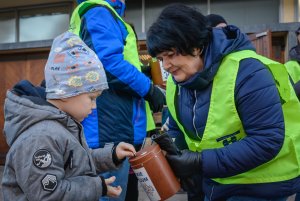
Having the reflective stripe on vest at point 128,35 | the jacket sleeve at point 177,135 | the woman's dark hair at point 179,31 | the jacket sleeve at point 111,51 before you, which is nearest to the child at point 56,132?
the woman's dark hair at point 179,31

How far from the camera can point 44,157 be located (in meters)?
1.67

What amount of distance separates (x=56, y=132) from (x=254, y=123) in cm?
85

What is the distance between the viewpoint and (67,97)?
188cm

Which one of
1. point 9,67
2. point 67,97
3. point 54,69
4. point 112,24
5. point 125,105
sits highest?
point 112,24

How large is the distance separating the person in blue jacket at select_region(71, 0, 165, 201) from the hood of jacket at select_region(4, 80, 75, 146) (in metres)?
0.79

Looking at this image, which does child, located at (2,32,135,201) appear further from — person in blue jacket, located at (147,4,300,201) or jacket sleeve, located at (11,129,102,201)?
person in blue jacket, located at (147,4,300,201)

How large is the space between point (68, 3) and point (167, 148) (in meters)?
7.88

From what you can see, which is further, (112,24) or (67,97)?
(112,24)

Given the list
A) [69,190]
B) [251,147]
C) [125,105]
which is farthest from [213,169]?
[125,105]

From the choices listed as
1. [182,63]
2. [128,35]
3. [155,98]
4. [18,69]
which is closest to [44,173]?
[182,63]

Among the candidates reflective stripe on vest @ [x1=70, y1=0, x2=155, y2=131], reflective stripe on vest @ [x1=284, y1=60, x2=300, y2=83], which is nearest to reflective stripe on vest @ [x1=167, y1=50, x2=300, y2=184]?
reflective stripe on vest @ [x1=70, y1=0, x2=155, y2=131]

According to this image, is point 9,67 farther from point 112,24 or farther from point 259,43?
point 112,24

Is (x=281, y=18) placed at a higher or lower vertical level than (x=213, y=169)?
higher

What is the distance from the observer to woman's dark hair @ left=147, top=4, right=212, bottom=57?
187cm
